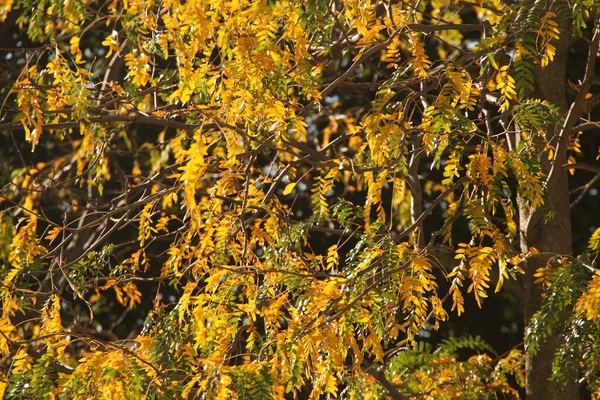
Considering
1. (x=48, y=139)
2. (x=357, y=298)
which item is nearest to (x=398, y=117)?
(x=357, y=298)

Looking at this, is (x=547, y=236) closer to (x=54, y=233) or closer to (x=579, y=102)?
(x=579, y=102)

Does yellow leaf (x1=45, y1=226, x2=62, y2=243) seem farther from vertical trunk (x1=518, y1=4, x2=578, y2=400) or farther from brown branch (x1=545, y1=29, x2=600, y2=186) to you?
vertical trunk (x1=518, y1=4, x2=578, y2=400)

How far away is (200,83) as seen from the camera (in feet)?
8.81

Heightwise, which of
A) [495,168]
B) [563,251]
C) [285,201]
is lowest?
[285,201]

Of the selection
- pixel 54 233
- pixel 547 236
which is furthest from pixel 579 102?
pixel 54 233

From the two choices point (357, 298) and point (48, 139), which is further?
Answer: point (48, 139)

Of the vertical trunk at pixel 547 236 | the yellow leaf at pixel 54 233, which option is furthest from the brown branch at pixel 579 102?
the yellow leaf at pixel 54 233

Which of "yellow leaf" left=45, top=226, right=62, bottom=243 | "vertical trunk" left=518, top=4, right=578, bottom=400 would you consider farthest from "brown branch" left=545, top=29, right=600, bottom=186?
"yellow leaf" left=45, top=226, right=62, bottom=243

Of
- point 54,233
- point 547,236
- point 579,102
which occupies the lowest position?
point 547,236

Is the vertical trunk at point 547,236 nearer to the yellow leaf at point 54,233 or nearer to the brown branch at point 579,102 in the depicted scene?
the brown branch at point 579,102

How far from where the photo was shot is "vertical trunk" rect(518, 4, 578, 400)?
12.0ft

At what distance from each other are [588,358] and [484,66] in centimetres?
91

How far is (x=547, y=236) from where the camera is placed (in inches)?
147

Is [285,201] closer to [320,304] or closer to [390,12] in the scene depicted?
[390,12]
